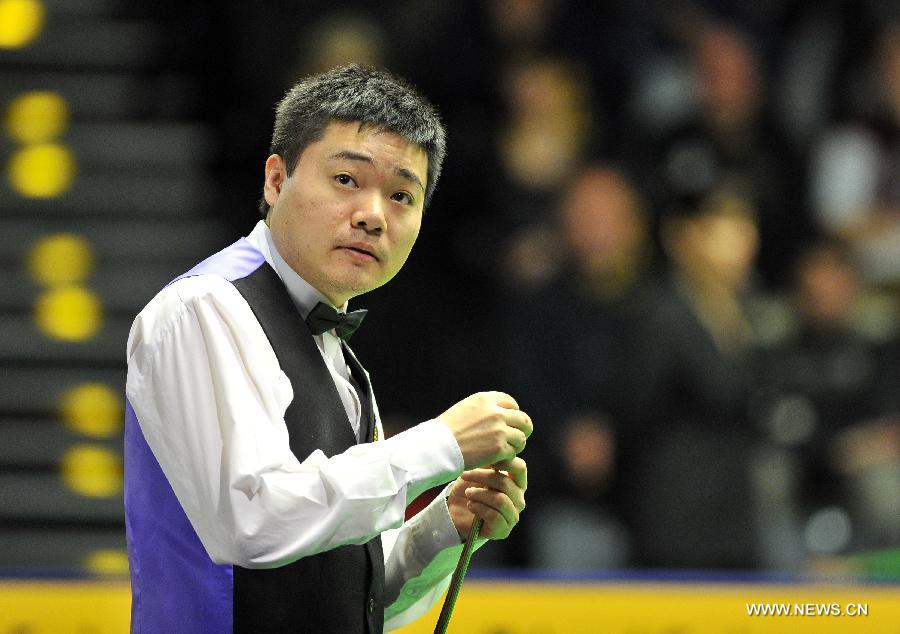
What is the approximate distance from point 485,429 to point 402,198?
1.52 ft

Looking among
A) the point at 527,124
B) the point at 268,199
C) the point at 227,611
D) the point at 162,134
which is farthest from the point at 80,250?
the point at 227,611

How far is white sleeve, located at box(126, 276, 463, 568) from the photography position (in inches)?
77.0

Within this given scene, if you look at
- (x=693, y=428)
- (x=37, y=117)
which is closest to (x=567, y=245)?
(x=693, y=428)

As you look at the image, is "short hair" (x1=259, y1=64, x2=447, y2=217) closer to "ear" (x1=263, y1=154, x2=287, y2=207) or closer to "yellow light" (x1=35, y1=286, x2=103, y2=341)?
"ear" (x1=263, y1=154, x2=287, y2=207)

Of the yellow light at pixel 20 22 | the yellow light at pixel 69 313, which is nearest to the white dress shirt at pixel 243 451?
the yellow light at pixel 69 313

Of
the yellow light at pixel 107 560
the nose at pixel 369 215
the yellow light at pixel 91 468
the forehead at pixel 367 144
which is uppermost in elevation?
the forehead at pixel 367 144

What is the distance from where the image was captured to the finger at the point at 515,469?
91.8 inches

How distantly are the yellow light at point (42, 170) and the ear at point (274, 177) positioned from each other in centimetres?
344

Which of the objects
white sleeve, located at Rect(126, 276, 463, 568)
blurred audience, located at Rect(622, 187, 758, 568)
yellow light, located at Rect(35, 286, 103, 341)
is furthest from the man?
yellow light, located at Rect(35, 286, 103, 341)

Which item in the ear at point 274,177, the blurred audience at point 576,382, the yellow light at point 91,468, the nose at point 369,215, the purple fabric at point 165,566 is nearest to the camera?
the purple fabric at point 165,566

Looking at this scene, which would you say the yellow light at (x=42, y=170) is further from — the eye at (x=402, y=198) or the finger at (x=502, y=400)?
the finger at (x=502, y=400)

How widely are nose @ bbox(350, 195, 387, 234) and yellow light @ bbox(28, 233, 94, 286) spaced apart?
3.48 meters

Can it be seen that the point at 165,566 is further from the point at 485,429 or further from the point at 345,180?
the point at 345,180

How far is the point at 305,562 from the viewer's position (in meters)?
2.17
